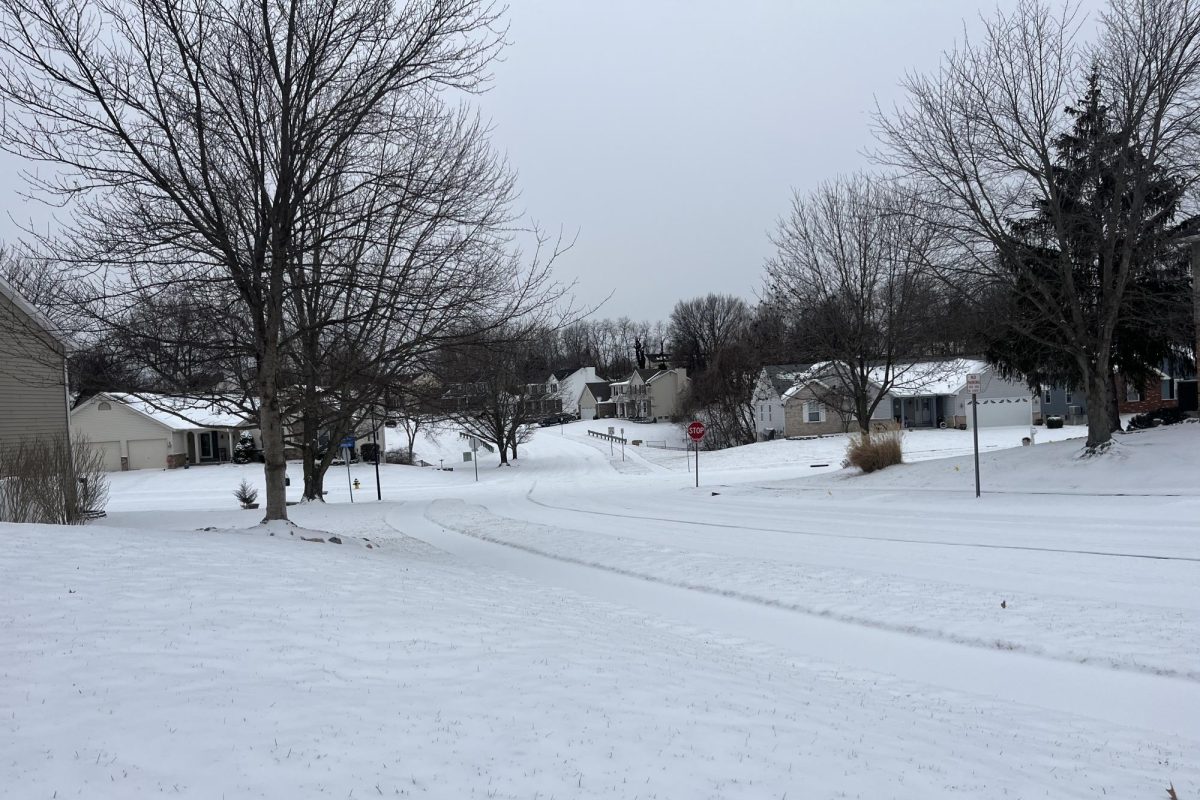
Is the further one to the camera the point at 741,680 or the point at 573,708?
the point at 741,680

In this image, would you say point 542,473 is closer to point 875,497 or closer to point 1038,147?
point 875,497

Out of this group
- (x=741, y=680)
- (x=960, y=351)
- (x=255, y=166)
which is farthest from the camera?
(x=960, y=351)

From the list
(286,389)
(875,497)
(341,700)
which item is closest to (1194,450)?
(875,497)

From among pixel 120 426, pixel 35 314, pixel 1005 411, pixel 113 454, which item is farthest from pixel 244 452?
pixel 1005 411

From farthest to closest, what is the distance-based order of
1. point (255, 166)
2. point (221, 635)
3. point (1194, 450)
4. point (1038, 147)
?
point (1038, 147)
point (1194, 450)
point (255, 166)
point (221, 635)

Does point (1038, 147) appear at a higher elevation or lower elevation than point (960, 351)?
higher

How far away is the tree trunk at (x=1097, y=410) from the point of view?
21.6m

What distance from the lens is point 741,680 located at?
7.03 m

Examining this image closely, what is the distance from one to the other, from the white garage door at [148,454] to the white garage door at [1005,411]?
52.6 meters

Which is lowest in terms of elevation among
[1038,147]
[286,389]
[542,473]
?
[542,473]

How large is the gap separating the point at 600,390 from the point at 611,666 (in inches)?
4891

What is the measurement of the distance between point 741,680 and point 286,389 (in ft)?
39.0

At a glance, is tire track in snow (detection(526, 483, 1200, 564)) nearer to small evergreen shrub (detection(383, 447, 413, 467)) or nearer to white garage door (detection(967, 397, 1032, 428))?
small evergreen shrub (detection(383, 447, 413, 467))

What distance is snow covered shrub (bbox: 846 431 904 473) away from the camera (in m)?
27.9
